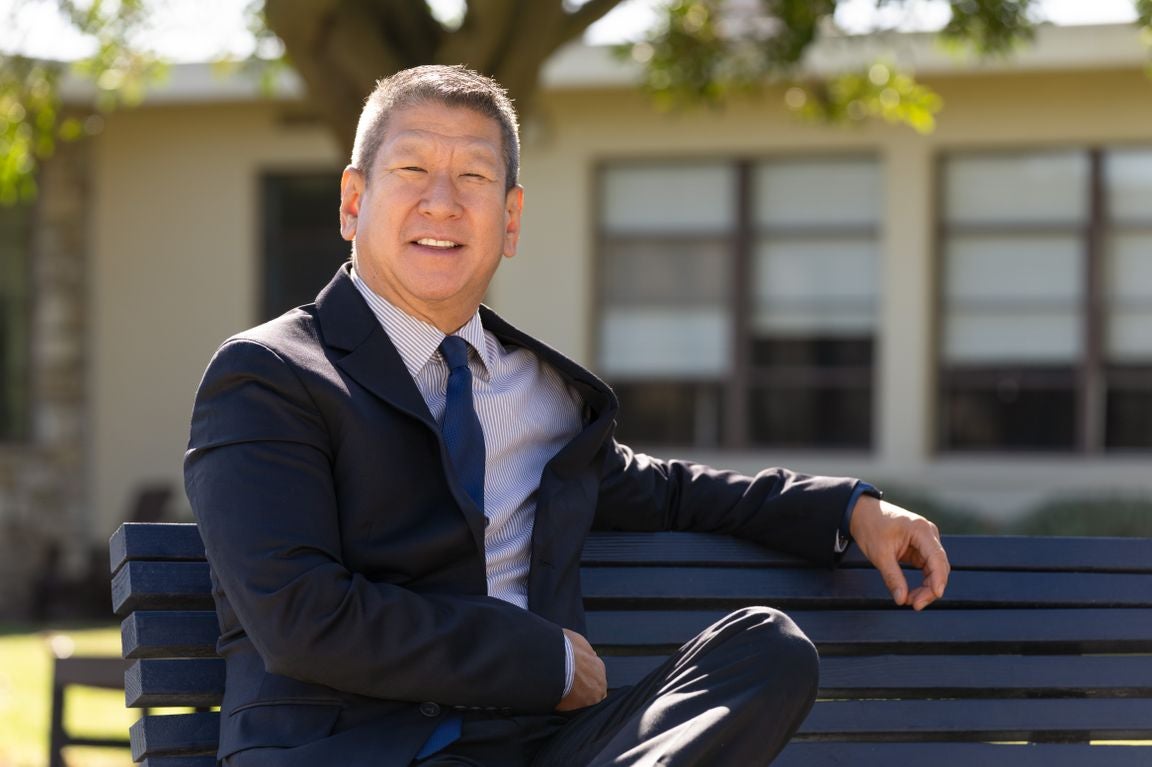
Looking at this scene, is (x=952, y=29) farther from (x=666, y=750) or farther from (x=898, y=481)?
(x=898, y=481)

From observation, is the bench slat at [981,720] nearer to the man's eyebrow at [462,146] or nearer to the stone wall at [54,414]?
the man's eyebrow at [462,146]

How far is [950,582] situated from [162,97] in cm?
1053

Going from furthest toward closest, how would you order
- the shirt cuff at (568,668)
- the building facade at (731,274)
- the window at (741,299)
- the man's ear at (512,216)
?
the window at (741,299)
the building facade at (731,274)
the man's ear at (512,216)
the shirt cuff at (568,668)

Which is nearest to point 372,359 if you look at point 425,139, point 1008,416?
point 425,139

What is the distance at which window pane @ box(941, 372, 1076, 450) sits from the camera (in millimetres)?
12312

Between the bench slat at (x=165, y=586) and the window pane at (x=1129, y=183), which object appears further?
the window pane at (x=1129, y=183)

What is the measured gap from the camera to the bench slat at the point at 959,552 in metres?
3.65

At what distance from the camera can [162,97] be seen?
13.1 meters

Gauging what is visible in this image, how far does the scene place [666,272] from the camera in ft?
42.5

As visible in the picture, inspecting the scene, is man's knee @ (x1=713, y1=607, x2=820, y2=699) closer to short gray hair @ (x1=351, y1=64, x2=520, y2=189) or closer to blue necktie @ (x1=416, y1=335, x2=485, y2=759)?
blue necktie @ (x1=416, y1=335, x2=485, y2=759)

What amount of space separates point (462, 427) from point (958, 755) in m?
1.26

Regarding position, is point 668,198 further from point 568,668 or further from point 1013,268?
point 568,668

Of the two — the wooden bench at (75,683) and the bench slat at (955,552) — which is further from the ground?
the bench slat at (955,552)

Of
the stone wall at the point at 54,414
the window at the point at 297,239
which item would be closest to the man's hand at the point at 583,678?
the window at the point at 297,239
